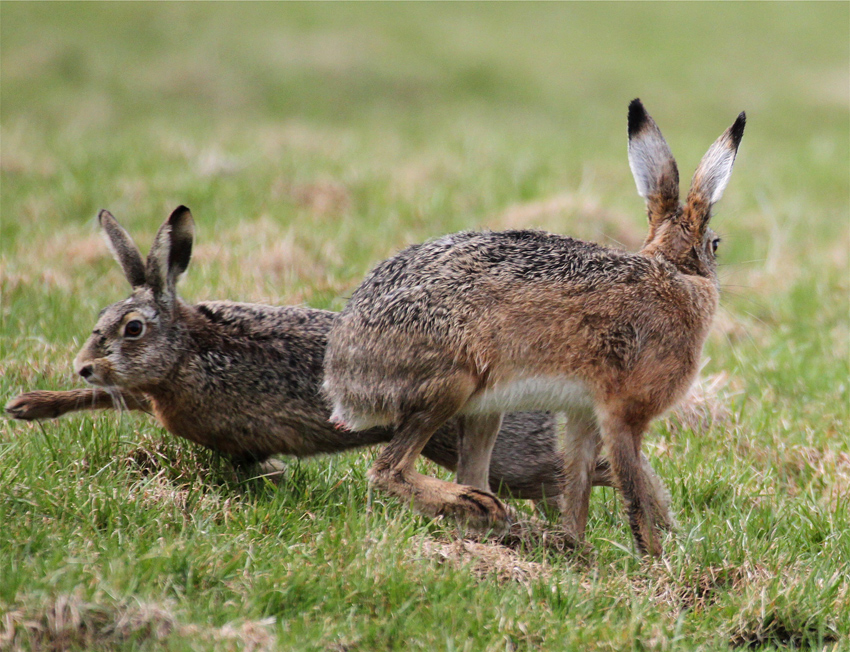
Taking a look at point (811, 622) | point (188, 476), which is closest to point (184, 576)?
point (188, 476)

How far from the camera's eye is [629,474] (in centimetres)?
442

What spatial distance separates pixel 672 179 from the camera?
510cm

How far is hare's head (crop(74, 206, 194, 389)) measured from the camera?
188 inches

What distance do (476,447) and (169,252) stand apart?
1.73 metres

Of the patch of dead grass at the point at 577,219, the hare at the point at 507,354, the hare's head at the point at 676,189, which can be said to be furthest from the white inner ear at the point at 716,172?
the patch of dead grass at the point at 577,219

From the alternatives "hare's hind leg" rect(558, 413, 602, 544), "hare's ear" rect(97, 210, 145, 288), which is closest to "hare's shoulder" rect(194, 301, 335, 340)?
"hare's ear" rect(97, 210, 145, 288)

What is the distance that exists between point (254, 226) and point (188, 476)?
3.97 m

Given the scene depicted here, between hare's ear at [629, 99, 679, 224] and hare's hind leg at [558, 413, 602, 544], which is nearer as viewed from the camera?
hare's hind leg at [558, 413, 602, 544]

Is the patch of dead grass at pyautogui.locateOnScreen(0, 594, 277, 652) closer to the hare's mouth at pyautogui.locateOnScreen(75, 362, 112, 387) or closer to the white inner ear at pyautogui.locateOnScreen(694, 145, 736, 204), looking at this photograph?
the hare's mouth at pyautogui.locateOnScreen(75, 362, 112, 387)

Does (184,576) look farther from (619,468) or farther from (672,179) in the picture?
(672,179)

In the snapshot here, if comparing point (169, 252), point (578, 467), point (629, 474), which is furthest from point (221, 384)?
point (629, 474)

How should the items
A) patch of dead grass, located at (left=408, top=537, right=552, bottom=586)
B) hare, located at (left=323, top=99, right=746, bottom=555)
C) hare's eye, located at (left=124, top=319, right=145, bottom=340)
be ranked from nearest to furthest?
patch of dead grass, located at (left=408, top=537, right=552, bottom=586) < hare, located at (left=323, top=99, right=746, bottom=555) < hare's eye, located at (left=124, top=319, right=145, bottom=340)

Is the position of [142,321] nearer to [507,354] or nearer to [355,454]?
[355,454]

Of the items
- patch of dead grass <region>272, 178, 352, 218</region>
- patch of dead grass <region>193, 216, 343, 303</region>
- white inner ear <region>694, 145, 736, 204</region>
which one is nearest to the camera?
white inner ear <region>694, 145, 736, 204</region>
